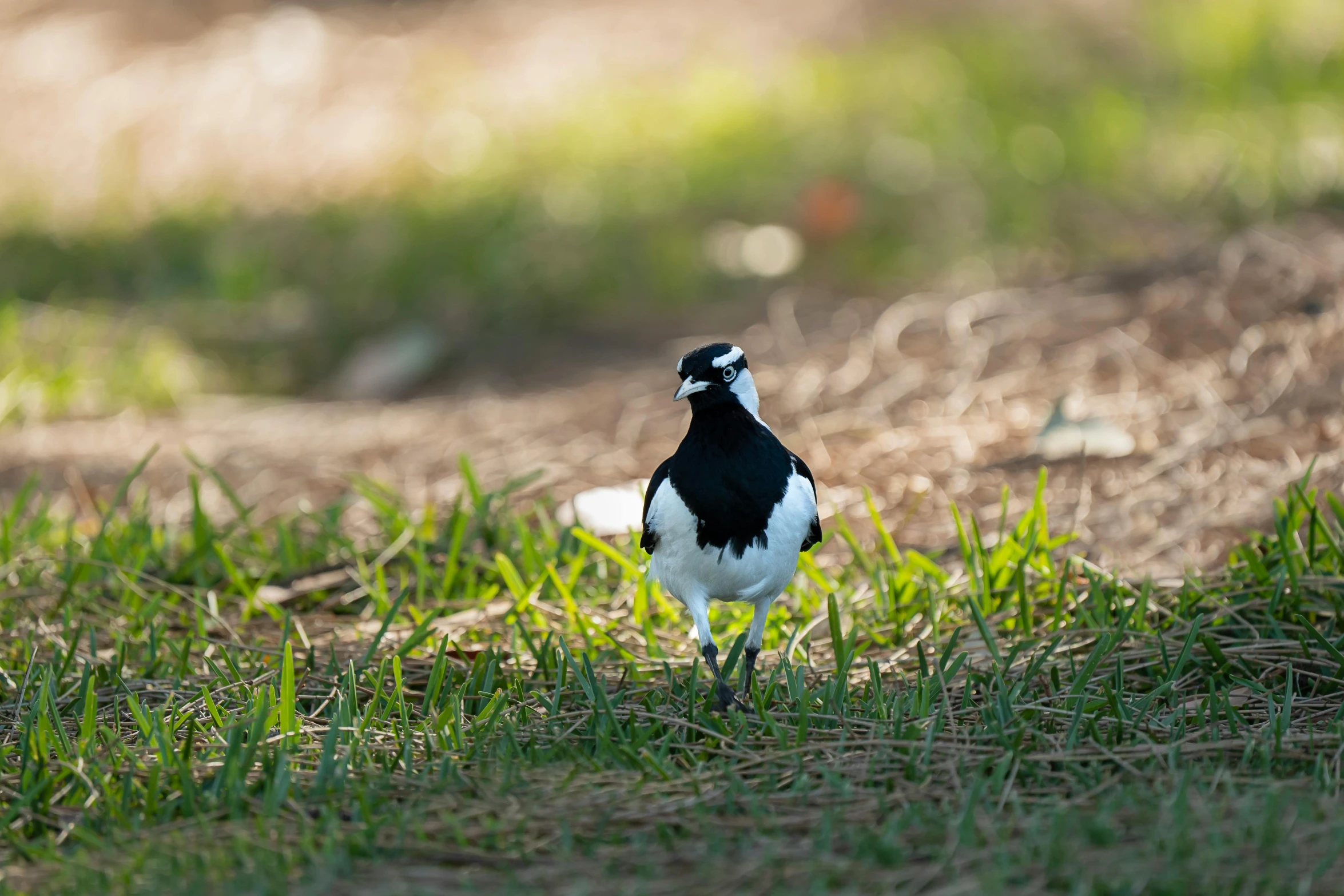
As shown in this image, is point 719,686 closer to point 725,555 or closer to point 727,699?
point 727,699

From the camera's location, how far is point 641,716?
279 cm

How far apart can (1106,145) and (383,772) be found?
6.69 m

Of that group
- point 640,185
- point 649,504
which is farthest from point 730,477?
point 640,185

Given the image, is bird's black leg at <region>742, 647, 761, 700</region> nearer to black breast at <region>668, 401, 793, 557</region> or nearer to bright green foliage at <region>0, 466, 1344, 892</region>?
bright green foliage at <region>0, 466, 1344, 892</region>

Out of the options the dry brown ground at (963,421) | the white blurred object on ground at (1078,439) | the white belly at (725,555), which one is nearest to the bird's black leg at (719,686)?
the white belly at (725,555)

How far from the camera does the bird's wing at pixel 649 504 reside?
2873 millimetres

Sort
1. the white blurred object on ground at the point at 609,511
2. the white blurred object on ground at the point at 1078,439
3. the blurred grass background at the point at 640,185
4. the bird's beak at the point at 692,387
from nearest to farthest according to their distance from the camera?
the bird's beak at the point at 692,387 → the white blurred object on ground at the point at 609,511 → the white blurred object on ground at the point at 1078,439 → the blurred grass background at the point at 640,185

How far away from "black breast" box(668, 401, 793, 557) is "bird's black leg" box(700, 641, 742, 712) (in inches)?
9.5

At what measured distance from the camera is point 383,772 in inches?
98.0

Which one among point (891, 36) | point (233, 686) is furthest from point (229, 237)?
point (233, 686)

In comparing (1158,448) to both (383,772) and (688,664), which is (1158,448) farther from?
(383,772)

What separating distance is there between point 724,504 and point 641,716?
1.59 feet

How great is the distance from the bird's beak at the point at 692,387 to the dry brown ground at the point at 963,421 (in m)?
1.50

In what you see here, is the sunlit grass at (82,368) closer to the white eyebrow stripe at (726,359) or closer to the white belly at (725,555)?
the white belly at (725,555)
